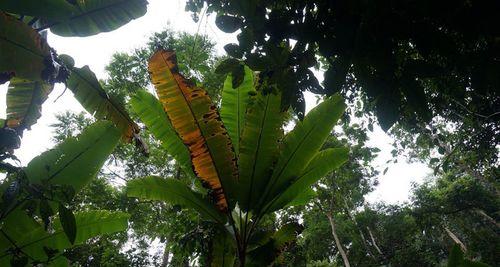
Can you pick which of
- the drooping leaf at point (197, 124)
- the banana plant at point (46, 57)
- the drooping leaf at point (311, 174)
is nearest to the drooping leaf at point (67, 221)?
the banana plant at point (46, 57)

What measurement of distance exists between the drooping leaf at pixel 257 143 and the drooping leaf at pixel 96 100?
996 millimetres

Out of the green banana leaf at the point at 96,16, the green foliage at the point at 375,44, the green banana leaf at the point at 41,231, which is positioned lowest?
the green foliage at the point at 375,44

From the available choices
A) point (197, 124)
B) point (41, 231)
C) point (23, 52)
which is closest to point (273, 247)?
point (197, 124)

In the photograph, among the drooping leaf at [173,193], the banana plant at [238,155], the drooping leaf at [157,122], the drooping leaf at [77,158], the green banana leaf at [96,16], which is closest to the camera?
the green banana leaf at [96,16]

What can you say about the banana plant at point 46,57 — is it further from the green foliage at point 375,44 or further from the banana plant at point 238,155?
the green foliage at point 375,44

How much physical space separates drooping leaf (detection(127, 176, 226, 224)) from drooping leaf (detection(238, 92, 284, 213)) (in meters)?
0.34

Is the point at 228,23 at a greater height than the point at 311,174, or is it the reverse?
the point at 311,174

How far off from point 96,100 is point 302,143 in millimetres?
1844

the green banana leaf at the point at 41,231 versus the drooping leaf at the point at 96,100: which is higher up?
the drooping leaf at the point at 96,100

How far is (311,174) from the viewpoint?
11.2 feet

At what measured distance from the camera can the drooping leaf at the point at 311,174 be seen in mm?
3326

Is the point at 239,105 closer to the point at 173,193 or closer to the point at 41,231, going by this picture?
the point at 173,193

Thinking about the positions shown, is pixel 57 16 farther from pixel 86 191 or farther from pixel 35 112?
pixel 86 191

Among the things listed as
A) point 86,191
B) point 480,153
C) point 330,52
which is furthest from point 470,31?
point 86,191
